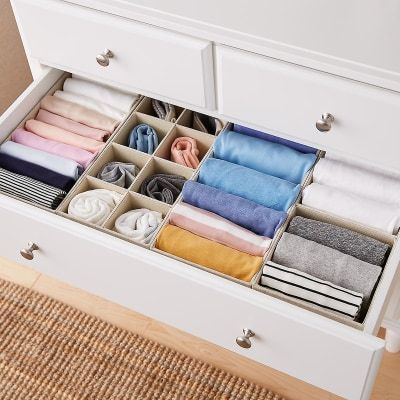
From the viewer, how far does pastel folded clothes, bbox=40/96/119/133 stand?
1.37m

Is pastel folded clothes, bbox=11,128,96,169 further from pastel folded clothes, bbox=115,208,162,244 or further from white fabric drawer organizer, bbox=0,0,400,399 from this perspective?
pastel folded clothes, bbox=115,208,162,244

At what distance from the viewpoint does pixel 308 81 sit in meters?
1.06

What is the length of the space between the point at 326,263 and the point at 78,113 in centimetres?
55

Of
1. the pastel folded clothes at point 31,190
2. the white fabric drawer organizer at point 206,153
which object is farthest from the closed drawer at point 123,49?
the pastel folded clothes at point 31,190

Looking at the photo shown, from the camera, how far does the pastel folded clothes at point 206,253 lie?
3.79 ft

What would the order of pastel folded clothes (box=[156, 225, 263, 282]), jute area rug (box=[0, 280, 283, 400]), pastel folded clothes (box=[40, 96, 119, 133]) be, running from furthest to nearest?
jute area rug (box=[0, 280, 283, 400]), pastel folded clothes (box=[40, 96, 119, 133]), pastel folded clothes (box=[156, 225, 263, 282])

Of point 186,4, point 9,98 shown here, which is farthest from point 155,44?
point 9,98

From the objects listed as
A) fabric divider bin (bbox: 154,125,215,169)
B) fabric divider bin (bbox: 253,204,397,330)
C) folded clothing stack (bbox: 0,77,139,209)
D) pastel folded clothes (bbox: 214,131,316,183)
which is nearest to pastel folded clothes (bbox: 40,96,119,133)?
folded clothing stack (bbox: 0,77,139,209)

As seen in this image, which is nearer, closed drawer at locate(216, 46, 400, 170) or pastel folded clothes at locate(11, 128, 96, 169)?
closed drawer at locate(216, 46, 400, 170)

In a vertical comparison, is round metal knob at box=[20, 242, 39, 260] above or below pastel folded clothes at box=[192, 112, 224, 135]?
below

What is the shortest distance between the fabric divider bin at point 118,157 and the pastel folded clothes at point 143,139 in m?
0.02

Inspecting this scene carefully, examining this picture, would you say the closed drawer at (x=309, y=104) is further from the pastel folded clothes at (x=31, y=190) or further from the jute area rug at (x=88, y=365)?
the jute area rug at (x=88, y=365)

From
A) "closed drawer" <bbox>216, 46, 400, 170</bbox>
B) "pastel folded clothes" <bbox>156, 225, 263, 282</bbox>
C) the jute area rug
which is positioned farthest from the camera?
the jute area rug

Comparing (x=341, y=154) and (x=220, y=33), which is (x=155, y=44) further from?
(x=341, y=154)
